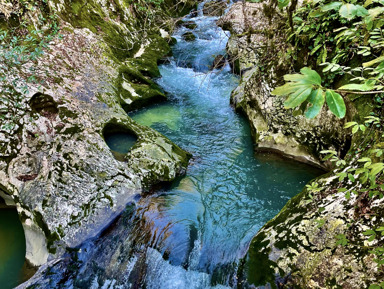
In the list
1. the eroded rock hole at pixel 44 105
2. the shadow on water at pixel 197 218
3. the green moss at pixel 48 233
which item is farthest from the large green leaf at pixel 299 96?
the eroded rock hole at pixel 44 105

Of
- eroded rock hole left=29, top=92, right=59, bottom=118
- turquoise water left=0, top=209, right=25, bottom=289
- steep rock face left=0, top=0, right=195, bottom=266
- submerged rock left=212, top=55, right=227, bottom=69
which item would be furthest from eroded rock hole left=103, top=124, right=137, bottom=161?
submerged rock left=212, top=55, right=227, bottom=69

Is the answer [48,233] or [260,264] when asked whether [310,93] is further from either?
[48,233]

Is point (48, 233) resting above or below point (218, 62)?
below

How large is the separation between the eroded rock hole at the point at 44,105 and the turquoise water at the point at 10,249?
6.70 feet

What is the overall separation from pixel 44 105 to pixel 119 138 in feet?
5.18

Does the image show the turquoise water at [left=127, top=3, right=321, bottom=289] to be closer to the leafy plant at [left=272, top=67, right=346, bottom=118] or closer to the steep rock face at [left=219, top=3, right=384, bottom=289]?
the steep rock face at [left=219, top=3, right=384, bottom=289]

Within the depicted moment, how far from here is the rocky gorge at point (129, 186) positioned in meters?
2.79

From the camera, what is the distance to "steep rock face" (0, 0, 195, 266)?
3818mm

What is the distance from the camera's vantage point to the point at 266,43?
623 cm

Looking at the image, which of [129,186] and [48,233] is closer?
[48,233]

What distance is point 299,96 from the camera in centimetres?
100

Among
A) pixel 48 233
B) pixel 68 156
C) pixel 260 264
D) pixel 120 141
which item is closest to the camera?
pixel 260 264

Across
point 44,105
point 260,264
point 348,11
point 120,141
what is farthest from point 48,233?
point 348,11

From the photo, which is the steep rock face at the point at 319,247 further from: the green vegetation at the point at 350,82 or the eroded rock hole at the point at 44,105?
the eroded rock hole at the point at 44,105
